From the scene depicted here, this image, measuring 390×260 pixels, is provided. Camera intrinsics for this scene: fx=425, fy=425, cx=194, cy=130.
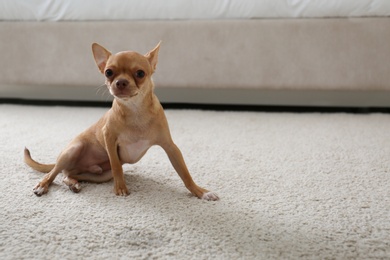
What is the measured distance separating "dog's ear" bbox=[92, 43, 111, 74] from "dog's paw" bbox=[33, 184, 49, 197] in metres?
0.36

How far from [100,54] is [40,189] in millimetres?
393

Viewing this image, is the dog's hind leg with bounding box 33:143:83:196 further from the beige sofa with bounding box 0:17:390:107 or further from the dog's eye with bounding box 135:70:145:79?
the beige sofa with bounding box 0:17:390:107

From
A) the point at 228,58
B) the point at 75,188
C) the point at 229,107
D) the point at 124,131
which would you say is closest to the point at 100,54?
the point at 124,131

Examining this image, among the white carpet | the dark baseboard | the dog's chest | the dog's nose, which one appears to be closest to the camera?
the white carpet

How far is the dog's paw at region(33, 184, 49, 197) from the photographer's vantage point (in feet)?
3.61

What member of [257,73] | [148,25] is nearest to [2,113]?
[148,25]

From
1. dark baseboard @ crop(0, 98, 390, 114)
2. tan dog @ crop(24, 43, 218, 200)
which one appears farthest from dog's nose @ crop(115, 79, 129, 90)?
dark baseboard @ crop(0, 98, 390, 114)

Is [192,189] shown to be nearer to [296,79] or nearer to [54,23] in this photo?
[296,79]

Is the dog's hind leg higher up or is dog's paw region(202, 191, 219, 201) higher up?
dog's paw region(202, 191, 219, 201)

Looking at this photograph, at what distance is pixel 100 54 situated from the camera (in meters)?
1.16

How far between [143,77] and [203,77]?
1084 millimetres

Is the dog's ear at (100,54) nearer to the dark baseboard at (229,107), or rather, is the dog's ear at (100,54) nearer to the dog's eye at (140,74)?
the dog's eye at (140,74)

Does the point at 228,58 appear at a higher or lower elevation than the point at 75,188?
higher

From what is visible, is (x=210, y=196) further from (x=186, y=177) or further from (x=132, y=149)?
(x=132, y=149)
